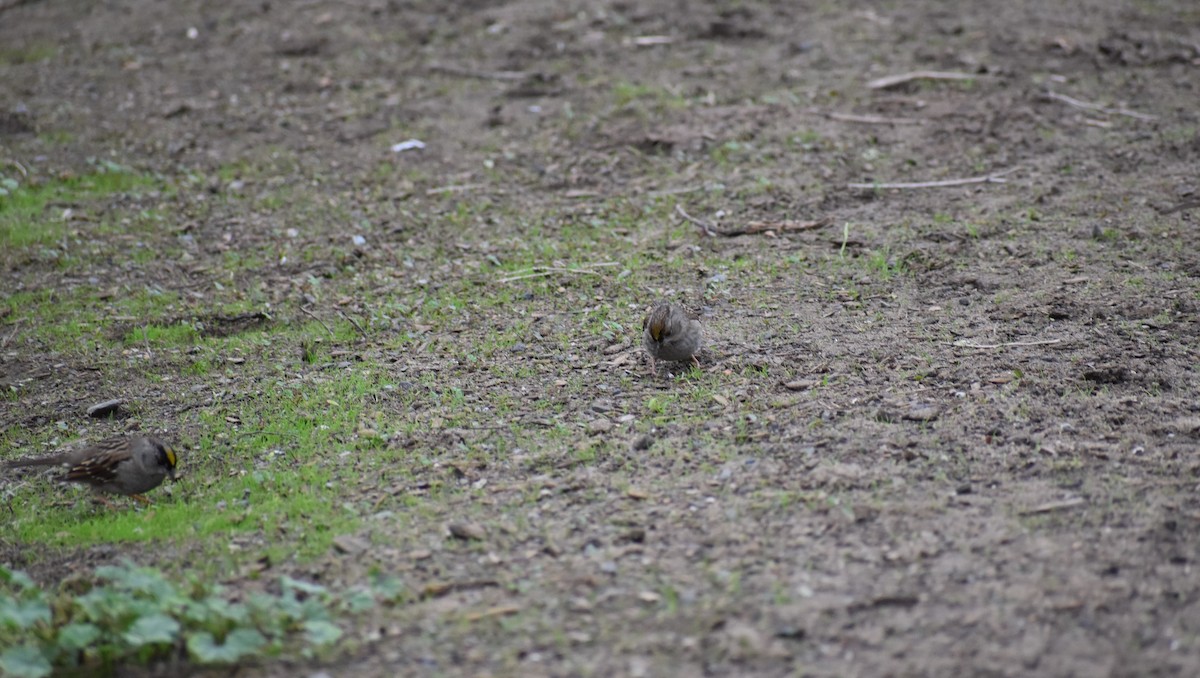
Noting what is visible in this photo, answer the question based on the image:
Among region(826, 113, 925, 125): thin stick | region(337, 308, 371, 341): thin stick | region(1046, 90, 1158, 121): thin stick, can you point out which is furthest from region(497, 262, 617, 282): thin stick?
region(1046, 90, 1158, 121): thin stick

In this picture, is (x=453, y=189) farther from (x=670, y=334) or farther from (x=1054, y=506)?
(x=1054, y=506)

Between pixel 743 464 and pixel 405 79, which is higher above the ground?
pixel 405 79

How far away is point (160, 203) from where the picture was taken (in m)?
9.48

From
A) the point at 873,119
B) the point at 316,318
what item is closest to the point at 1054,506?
the point at 316,318

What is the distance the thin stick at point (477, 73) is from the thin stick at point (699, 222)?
335 cm

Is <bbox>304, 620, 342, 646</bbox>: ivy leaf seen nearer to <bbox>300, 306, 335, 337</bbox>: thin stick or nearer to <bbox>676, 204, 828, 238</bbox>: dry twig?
<bbox>300, 306, 335, 337</bbox>: thin stick

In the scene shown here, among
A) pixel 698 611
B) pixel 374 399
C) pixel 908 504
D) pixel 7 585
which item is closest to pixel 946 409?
pixel 908 504

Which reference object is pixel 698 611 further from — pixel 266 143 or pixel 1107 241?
pixel 266 143

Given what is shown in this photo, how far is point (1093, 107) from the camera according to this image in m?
9.88

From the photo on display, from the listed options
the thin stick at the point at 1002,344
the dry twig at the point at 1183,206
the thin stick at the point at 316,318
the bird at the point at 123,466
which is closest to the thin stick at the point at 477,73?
the thin stick at the point at 316,318

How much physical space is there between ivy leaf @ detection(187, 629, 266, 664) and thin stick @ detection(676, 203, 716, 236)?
5.16 meters

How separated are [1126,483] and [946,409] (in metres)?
1.00

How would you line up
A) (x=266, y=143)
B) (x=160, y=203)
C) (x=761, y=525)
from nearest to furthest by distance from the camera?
(x=761, y=525) → (x=160, y=203) → (x=266, y=143)

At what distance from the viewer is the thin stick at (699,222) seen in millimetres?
8398
